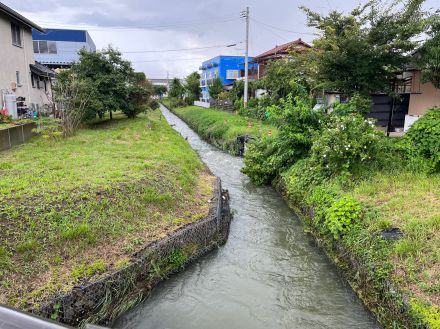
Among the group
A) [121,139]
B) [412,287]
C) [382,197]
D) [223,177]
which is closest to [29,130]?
[121,139]

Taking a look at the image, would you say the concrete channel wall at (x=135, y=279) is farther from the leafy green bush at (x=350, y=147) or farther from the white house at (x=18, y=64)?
the white house at (x=18, y=64)

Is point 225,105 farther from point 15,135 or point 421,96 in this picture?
point 15,135

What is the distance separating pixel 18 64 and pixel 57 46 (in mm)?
24152

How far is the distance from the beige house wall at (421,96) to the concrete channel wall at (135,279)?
1179cm

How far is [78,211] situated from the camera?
6.44 m

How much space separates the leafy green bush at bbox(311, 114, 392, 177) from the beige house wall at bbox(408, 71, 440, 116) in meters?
7.07

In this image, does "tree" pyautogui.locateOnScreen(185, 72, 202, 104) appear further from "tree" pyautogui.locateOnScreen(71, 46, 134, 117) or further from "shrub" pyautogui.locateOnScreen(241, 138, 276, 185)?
"shrub" pyautogui.locateOnScreen(241, 138, 276, 185)

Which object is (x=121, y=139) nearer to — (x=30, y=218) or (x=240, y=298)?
(x=30, y=218)

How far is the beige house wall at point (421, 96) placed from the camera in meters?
14.4

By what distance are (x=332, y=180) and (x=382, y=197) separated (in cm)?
170

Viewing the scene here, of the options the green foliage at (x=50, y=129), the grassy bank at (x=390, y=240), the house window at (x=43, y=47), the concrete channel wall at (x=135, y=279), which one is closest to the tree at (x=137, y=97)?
the green foliage at (x=50, y=129)

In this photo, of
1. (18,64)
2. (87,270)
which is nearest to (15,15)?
(18,64)

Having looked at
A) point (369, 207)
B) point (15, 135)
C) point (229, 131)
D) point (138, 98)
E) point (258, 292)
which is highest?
point (138, 98)

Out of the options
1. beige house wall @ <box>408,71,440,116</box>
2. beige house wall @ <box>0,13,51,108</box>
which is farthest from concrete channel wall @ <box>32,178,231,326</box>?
beige house wall @ <box>0,13,51,108</box>
